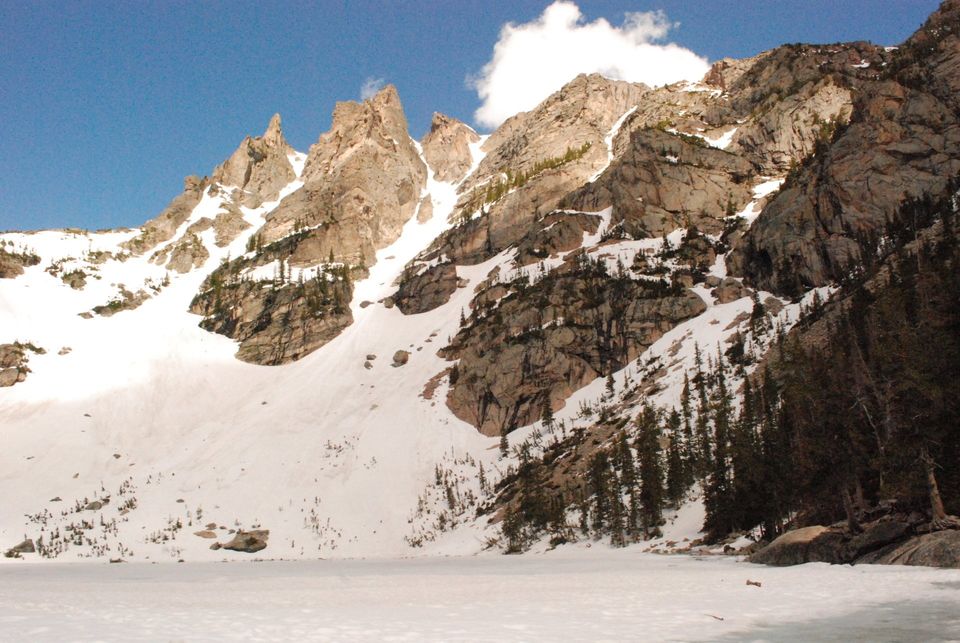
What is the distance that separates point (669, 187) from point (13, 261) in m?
141

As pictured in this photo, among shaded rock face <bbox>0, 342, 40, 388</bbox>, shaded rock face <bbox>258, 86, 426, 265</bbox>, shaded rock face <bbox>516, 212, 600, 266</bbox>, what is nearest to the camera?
shaded rock face <bbox>0, 342, 40, 388</bbox>

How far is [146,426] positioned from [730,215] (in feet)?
358

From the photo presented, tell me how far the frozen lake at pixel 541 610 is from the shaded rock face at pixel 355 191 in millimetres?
130922

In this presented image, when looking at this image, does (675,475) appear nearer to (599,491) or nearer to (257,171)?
(599,491)

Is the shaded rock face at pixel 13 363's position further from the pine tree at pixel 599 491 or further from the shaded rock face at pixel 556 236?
the pine tree at pixel 599 491

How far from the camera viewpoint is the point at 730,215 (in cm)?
11862

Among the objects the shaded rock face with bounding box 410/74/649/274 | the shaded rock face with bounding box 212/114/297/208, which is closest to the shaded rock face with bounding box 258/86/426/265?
the shaded rock face with bounding box 212/114/297/208

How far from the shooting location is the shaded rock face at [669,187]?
120 meters

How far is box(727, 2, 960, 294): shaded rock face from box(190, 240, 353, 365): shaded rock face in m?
76.4

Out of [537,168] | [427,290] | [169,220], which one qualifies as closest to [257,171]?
[169,220]

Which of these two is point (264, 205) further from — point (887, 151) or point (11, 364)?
point (887, 151)

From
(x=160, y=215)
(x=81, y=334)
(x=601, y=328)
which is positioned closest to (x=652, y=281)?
(x=601, y=328)

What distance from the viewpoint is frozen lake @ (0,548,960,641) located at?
32.4 ft

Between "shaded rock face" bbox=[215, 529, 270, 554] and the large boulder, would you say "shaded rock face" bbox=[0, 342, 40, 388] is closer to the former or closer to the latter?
"shaded rock face" bbox=[215, 529, 270, 554]
